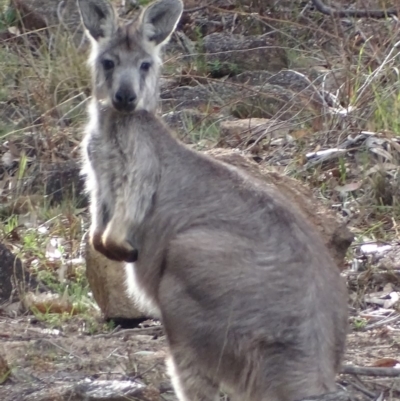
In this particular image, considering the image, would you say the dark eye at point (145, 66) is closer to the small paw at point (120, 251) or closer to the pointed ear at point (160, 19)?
the pointed ear at point (160, 19)

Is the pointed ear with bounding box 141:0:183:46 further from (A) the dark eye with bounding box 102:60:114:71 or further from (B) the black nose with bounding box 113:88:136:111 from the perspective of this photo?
(B) the black nose with bounding box 113:88:136:111

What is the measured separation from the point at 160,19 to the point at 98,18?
1.01 feet

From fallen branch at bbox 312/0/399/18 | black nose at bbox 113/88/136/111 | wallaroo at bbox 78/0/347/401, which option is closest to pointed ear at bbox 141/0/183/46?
wallaroo at bbox 78/0/347/401

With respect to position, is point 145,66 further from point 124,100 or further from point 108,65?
point 124,100

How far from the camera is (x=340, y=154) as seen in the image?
22.5ft

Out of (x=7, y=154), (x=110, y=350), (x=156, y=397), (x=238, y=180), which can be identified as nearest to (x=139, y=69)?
(x=238, y=180)

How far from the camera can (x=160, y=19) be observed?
16.9 feet

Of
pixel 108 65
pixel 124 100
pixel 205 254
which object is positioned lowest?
pixel 205 254

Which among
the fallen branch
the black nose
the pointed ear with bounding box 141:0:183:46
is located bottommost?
the fallen branch

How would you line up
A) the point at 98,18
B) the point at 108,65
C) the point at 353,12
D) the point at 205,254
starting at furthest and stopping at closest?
the point at 353,12
the point at 98,18
the point at 108,65
the point at 205,254

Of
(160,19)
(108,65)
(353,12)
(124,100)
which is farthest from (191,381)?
(353,12)

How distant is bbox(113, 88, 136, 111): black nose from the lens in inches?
186

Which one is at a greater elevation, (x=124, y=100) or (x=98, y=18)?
(x=98, y=18)

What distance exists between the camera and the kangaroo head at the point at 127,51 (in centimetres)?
482
